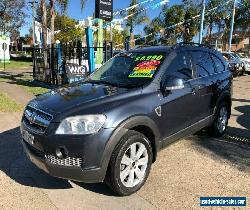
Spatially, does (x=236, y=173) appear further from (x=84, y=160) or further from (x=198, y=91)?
(x=84, y=160)

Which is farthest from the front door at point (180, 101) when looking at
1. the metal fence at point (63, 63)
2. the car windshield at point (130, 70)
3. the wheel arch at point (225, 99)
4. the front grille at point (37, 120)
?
the metal fence at point (63, 63)

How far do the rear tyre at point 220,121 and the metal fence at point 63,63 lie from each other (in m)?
6.70

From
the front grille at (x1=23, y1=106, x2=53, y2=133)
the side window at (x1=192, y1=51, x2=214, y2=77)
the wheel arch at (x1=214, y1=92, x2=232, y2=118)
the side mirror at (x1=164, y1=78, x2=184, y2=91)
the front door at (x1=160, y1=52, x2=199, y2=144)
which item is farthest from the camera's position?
the wheel arch at (x1=214, y1=92, x2=232, y2=118)

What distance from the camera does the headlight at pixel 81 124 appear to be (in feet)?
12.2

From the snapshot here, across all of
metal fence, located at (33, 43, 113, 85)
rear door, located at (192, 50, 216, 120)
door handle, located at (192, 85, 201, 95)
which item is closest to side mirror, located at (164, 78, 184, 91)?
door handle, located at (192, 85, 201, 95)

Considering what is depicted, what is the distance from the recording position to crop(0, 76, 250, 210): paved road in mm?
4031

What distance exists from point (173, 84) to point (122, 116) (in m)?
Answer: 0.97

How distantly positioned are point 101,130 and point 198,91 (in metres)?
2.26

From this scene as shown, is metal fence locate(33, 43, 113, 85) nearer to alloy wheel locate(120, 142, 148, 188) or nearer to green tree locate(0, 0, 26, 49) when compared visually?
alloy wheel locate(120, 142, 148, 188)

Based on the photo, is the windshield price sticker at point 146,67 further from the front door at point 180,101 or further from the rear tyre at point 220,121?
the rear tyre at point 220,121

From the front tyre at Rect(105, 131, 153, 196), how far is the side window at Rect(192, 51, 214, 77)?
1950 millimetres

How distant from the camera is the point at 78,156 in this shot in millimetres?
3709

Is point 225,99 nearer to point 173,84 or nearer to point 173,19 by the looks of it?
point 173,84

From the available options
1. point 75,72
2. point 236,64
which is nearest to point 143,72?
point 75,72
